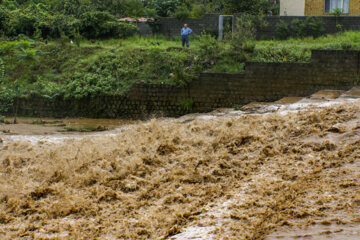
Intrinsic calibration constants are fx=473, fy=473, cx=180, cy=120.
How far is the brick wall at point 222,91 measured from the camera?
16.1 metres

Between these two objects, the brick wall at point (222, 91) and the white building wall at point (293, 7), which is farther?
the white building wall at point (293, 7)

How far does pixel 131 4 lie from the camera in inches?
988

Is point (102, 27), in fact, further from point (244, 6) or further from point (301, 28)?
point (301, 28)

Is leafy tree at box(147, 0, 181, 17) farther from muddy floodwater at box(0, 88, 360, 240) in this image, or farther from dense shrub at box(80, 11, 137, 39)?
muddy floodwater at box(0, 88, 360, 240)

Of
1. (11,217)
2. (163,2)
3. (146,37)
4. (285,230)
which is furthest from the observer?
(163,2)

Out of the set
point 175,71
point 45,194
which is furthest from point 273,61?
point 45,194

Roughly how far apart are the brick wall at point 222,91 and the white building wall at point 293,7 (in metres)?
7.43

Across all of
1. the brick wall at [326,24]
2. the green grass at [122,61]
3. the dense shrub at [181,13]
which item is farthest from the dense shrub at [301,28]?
the dense shrub at [181,13]

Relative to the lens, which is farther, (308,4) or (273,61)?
(308,4)

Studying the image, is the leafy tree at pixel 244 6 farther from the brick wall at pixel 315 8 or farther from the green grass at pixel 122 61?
the green grass at pixel 122 61

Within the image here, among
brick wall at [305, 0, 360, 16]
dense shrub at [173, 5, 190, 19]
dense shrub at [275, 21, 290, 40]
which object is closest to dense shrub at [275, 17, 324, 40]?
dense shrub at [275, 21, 290, 40]

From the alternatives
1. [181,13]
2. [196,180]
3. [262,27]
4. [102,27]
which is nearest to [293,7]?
[262,27]

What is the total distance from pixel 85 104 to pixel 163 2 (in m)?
9.10

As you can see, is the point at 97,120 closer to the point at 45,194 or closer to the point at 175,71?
the point at 175,71
